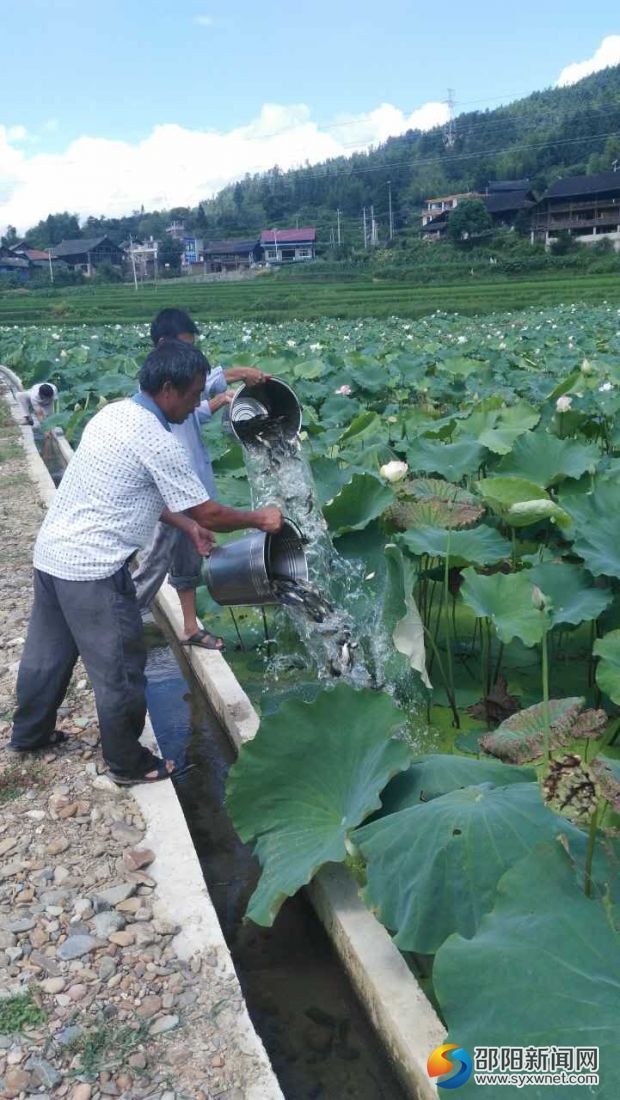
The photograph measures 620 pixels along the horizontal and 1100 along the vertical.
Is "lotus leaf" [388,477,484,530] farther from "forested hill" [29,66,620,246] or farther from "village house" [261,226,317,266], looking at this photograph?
"forested hill" [29,66,620,246]

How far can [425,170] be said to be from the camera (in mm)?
87438

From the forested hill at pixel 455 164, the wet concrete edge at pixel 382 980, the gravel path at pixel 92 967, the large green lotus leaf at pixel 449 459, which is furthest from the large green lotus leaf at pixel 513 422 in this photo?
the forested hill at pixel 455 164

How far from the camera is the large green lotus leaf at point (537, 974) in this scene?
1.39m

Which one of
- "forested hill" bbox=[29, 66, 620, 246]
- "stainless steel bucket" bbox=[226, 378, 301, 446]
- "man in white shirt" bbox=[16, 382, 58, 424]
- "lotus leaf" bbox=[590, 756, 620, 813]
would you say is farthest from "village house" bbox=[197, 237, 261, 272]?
"lotus leaf" bbox=[590, 756, 620, 813]

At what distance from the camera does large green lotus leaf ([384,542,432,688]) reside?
2.93 m

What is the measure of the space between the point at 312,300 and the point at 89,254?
3251 cm

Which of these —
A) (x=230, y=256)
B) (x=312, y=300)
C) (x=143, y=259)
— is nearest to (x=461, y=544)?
(x=312, y=300)

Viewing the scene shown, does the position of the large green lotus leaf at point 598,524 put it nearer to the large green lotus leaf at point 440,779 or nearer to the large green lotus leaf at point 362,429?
the large green lotus leaf at point 440,779

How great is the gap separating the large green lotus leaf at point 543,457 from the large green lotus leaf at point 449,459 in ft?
0.46

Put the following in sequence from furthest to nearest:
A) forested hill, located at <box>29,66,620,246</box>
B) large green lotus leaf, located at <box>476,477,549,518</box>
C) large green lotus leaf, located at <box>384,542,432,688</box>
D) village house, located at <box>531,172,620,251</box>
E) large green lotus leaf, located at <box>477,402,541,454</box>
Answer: forested hill, located at <box>29,66,620,246</box> → village house, located at <box>531,172,620,251</box> → large green lotus leaf, located at <box>477,402,541,454</box> → large green lotus leaf, located at <box>476,477,549,518</box> → large green lotus leaf, located at <box>384,542,432,688</box>

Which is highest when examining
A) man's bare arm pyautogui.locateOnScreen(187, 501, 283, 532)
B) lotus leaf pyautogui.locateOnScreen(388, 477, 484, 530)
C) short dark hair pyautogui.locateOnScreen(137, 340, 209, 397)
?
short dark hair pyautogui.locateOnScreen(137, 340, 209, 397)

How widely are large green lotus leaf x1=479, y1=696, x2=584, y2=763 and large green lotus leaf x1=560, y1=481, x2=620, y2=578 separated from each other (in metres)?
0.69

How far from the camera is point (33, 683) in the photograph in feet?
9.69

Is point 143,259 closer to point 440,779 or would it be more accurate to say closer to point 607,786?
point 440,779
